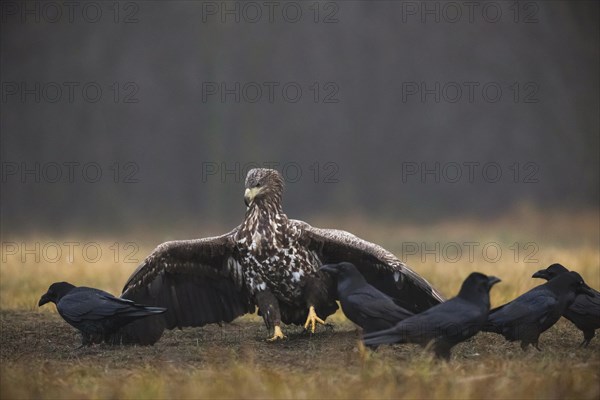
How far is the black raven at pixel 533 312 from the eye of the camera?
27.3 ft

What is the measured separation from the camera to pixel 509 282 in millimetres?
12383

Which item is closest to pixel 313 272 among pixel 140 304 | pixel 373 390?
pixel 140 304

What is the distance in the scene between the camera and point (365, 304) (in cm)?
818

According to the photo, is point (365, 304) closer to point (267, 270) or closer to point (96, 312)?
point (267, 270)

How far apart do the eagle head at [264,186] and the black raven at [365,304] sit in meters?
1.27

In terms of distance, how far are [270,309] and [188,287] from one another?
940 millimetres

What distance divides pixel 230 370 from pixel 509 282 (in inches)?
235

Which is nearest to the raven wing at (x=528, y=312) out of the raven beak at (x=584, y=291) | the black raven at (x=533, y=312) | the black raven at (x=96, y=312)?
the black raven at (x=533, y=312)

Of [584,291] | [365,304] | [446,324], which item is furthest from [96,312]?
[584,291]

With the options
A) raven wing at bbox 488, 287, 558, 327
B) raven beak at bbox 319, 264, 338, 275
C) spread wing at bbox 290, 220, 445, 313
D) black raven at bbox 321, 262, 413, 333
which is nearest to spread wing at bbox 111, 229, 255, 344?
spread wing at bbox 290, 220, 445, 313

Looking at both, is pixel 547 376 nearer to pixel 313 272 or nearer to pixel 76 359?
pixel 313 272

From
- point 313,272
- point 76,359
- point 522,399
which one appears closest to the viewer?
point 522,399

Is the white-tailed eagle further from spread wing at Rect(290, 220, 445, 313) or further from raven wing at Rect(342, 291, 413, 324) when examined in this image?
raven wing at Rect(342, 291, 413, 324)

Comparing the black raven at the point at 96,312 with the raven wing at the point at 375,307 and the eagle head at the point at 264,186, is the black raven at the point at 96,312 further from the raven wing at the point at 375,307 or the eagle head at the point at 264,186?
the raven wing at the point at 375,307
